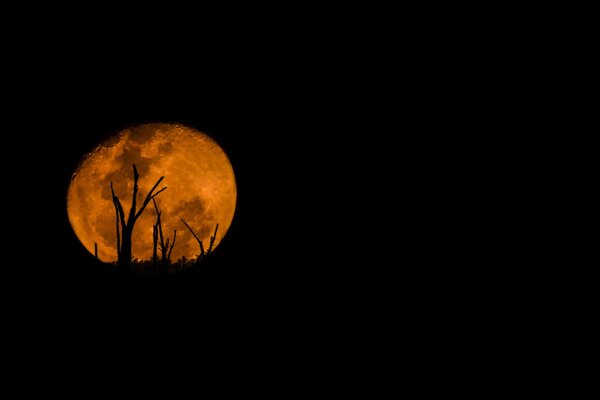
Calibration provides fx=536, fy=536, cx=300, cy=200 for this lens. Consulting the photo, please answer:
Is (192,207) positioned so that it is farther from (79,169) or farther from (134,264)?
(79,169)

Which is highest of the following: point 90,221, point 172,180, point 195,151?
point 195,151

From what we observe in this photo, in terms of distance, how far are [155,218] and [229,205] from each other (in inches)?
27.8

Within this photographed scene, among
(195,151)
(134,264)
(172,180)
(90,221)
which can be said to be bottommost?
(134,264)

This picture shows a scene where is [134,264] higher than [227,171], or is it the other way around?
[227,171]

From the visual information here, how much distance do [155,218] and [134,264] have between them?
1.18 feet

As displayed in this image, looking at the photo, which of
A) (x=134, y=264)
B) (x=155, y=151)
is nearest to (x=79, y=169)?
(x=155, y=151)

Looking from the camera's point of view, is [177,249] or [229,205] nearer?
[177,249]

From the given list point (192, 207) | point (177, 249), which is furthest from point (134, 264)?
point (192, 207)

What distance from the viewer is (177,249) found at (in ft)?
12.8

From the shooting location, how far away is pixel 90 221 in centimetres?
396

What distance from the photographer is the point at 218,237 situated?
13.9ft

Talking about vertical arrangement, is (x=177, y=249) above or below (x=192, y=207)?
below

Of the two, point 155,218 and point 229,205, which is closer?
point 155,218

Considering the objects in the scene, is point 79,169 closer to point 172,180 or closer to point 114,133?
point 114,133
